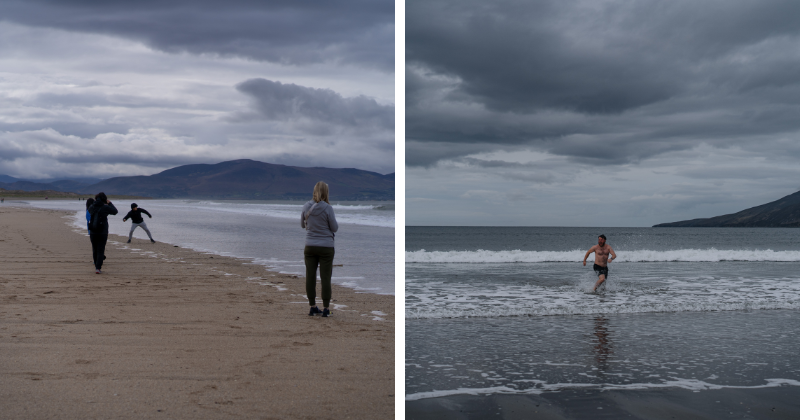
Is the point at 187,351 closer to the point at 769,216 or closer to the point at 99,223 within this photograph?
the point at 99,223

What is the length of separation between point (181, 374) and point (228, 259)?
31.4 ft

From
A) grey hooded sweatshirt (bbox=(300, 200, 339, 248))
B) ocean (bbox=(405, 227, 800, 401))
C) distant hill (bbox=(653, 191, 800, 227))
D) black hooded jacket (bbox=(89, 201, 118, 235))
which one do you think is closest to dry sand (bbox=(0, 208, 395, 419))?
ocean (bbox=(405, 227, 800, 401))

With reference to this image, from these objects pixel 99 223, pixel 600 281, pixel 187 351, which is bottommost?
pixel 600 281

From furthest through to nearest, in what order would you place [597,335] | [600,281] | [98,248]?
[600,281] → [98,248] → [597,335]

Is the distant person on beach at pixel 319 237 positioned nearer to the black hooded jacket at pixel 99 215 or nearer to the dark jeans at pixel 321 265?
the dark jeans at pixel 321 265

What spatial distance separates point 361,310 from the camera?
7246 millimetres

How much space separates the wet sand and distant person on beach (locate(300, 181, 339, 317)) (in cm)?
256

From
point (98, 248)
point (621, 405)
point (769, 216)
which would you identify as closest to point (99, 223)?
point (98, 248)

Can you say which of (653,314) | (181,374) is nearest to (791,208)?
(653,314)

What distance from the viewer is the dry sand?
3.51m

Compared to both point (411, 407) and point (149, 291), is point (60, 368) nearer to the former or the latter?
point (411, 407)

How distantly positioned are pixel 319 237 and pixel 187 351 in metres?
2.19

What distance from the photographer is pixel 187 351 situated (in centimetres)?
479

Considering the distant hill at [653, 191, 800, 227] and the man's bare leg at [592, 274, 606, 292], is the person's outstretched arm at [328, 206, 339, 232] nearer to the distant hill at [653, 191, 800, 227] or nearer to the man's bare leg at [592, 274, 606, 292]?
the man's bare leg at [592, 274, 606, 292]
